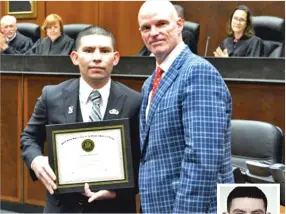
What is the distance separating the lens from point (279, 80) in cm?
150

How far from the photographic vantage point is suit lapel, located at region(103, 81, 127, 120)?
73 cm

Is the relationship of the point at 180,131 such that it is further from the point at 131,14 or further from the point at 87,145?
the point at 131,14

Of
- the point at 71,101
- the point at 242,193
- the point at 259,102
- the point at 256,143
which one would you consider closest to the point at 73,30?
the point at 259,102

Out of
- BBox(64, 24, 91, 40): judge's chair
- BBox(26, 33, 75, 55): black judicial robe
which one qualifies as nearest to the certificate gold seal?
BBox(26, 33, 75, 55): black judicial robe

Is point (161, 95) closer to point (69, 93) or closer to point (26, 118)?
point (69, 93)

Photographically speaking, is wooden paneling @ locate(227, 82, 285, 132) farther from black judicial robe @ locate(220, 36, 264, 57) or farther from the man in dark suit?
the man in dark suit

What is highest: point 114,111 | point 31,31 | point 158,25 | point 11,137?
point 31,31

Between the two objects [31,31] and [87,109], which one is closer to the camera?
[87,109]

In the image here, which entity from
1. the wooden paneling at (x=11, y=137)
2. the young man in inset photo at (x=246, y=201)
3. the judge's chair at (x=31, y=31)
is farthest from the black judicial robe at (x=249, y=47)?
the young man in inset photo at (x=246, y=201)

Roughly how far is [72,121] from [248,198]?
395 mm

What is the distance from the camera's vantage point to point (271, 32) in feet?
7.54

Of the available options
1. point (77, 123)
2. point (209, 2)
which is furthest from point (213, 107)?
point (209, 2)

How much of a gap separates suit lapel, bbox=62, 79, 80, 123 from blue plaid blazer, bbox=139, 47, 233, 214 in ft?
0.38

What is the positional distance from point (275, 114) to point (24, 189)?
92cm
